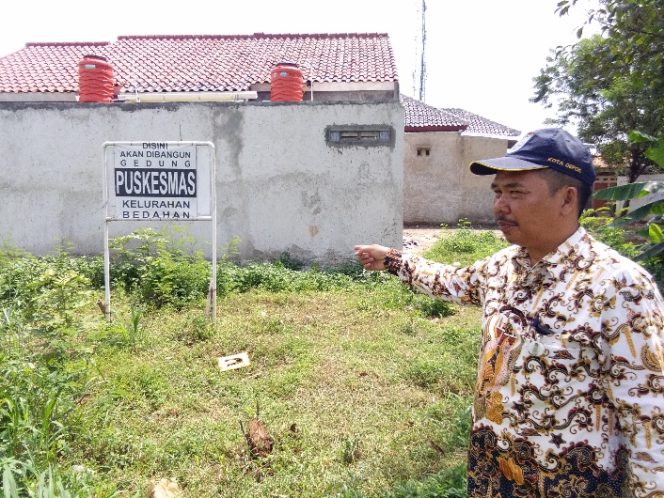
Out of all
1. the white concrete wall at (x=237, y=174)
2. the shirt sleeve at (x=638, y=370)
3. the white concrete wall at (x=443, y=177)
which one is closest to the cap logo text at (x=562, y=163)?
the shirt sleeve at (x=638, y=370)

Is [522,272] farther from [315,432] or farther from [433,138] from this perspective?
[433,138]

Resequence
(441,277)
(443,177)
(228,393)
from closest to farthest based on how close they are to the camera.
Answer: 1. (441,277)
2. (228,393)
3. (443,177)

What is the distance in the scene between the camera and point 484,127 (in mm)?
20969

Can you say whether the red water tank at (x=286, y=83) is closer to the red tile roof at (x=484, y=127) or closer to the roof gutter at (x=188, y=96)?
the roof gutter at (x=188, y=96)

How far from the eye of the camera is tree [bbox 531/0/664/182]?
5.31 metres

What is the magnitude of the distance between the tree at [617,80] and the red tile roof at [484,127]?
163 centimetres

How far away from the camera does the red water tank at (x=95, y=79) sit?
8.46 metres

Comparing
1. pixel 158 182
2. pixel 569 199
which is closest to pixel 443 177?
pixel 158 182

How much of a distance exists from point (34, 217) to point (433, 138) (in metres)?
12.5

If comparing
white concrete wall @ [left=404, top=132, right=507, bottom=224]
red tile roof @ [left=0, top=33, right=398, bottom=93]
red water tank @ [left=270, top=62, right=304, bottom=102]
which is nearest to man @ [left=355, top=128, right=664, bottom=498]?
red water tank @ [left=270, top=62, right=304, bottom=102]

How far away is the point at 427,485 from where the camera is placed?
269cm

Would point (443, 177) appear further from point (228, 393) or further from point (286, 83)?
point (228, 393)

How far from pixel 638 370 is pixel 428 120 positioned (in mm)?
18032

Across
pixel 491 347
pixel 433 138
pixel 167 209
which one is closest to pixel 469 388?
pixel 491 347
